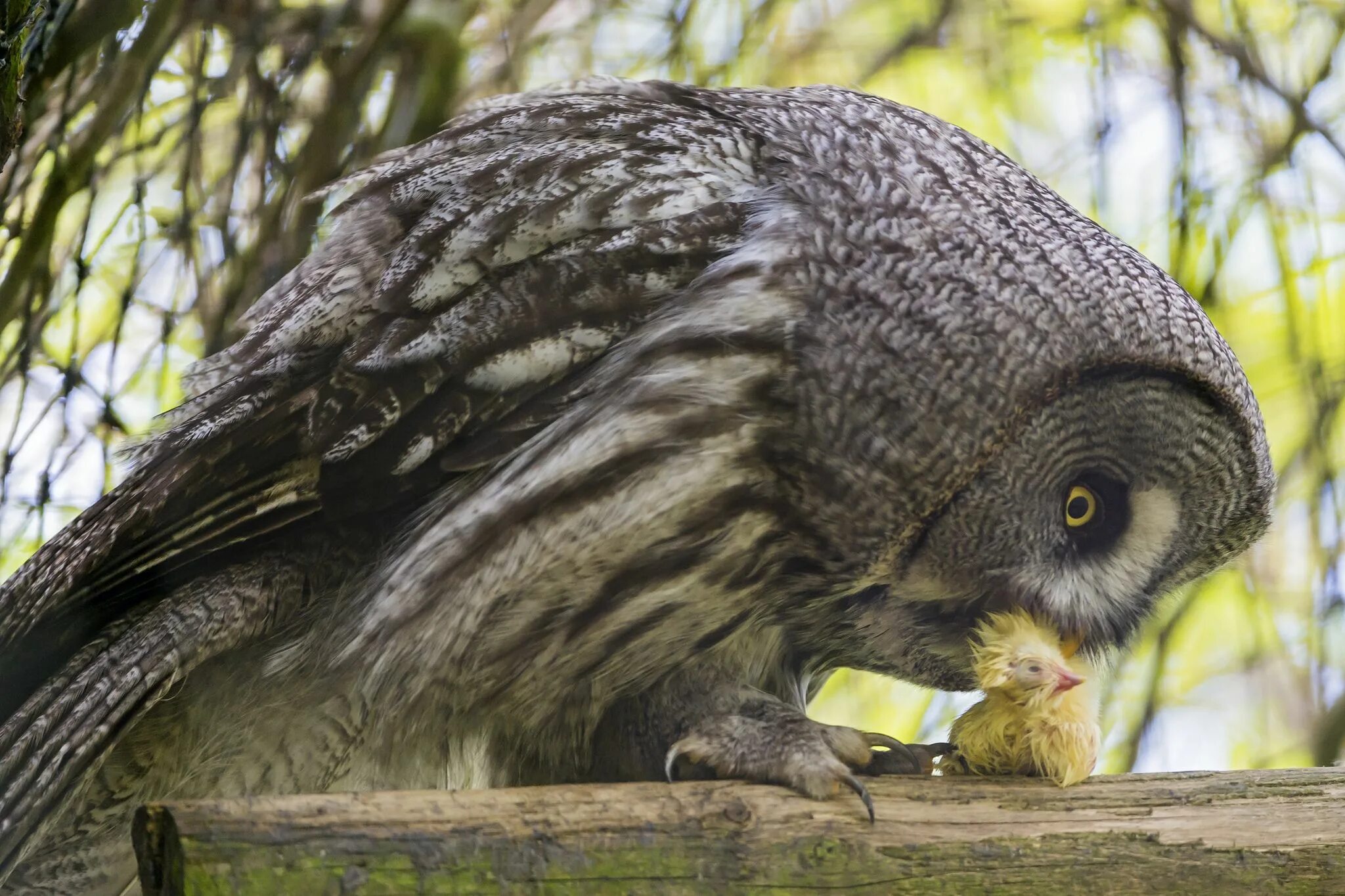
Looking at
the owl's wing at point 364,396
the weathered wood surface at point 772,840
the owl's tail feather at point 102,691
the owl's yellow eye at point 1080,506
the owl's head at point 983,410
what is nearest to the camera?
the weathered wood surface at point 772,840

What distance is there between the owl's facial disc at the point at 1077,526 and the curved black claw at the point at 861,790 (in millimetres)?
401

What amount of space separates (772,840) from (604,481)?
0.54 meters

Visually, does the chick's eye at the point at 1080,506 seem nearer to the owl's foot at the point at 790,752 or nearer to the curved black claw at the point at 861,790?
the owl's foot at the point at 790,752

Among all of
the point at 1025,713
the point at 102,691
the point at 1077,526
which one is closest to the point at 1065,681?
the point at 1025,713

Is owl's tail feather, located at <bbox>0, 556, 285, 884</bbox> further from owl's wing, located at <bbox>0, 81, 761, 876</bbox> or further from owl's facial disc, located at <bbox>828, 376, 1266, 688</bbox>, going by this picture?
owl's facial disc, located at <bbox>828, 376, 1266, 688</bbox>

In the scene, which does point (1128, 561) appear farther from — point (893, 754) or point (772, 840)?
point (772, 840)

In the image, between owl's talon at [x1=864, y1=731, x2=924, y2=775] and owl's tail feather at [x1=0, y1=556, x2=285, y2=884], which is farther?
owl's talon at [x1=864, y1=731, x2=924, y2=775]

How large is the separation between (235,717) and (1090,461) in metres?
1.37

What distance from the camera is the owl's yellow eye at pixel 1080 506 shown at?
220 centimetres

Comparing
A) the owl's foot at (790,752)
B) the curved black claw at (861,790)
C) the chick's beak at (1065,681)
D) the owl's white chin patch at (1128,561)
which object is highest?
the owl's white chin patch at (1128,561)

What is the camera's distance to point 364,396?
1.97 m

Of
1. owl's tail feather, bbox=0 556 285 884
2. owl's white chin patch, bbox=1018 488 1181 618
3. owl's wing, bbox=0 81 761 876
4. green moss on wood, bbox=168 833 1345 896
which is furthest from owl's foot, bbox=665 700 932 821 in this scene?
owl's tail feather, bbox=0 556 285 884

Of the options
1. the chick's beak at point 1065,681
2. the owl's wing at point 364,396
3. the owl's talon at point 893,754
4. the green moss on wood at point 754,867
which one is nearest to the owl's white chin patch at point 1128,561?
the chick's beak at point 1065,681

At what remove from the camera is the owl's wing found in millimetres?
1918
